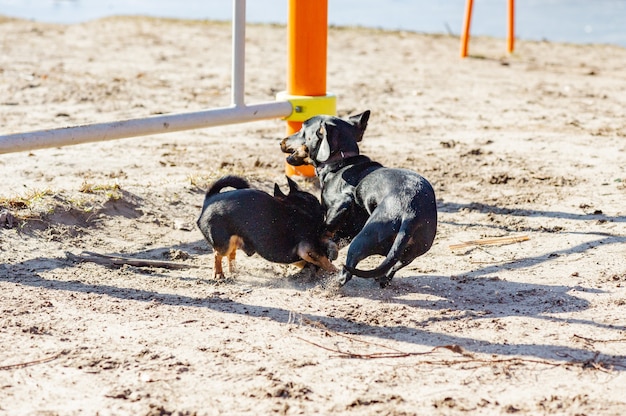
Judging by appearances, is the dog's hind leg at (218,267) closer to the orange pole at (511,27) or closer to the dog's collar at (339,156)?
the dog's collar at (339,156)

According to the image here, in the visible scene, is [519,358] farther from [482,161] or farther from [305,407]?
[482,161]

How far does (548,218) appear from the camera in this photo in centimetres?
580

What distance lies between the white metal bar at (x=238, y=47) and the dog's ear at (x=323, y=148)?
3.43ft

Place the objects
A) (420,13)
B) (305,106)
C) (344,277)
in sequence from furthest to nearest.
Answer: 1. (420,13)
2. (305,106)
3. (344,277)

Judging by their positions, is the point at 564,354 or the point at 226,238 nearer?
the point at 564,354

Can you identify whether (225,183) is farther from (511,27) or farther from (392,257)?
(511,27)

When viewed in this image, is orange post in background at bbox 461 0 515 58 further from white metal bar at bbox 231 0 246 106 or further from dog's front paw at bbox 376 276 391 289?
dog's front paw at bbox 376 276 391 289

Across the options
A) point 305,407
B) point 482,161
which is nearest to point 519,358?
point 305,407

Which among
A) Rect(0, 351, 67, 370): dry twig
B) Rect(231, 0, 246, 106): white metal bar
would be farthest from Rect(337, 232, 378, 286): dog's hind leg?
Rect(231, 0, 246, 106): white metal bar

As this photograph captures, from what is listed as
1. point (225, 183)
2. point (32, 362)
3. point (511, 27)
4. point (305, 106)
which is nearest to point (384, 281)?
point (225, 183)

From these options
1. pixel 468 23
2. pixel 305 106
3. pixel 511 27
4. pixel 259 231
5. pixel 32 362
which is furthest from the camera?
pixel 511 27

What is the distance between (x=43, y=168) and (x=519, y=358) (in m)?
4.06

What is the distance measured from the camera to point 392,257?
4.31 meters

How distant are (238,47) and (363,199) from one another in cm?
177
